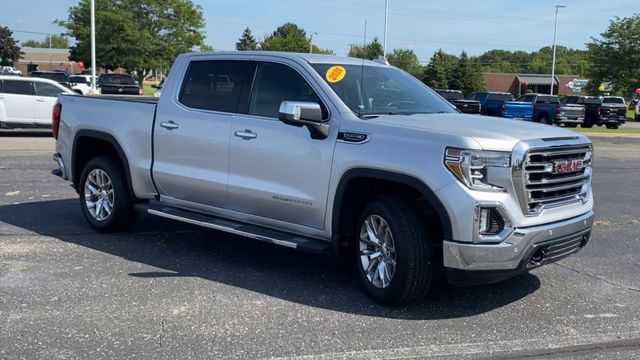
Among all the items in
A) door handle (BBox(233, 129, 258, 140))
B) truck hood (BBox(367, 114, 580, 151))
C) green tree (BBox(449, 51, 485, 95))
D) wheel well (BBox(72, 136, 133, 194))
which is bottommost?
wheel well (BBox(72, 136, 133, 194))

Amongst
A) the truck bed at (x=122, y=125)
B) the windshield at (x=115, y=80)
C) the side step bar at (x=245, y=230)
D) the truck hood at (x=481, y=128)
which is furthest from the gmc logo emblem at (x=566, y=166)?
the windshield at (x=115, y=80)

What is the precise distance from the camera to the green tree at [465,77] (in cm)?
7012

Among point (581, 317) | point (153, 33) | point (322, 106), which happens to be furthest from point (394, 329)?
point (153, 33)

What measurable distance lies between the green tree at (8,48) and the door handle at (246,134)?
101510 millimetres

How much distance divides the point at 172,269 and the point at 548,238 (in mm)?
3253

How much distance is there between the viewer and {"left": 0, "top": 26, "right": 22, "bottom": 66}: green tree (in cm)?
9875

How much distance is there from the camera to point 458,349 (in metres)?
4.39

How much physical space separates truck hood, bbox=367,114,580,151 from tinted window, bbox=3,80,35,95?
1635 centimetres

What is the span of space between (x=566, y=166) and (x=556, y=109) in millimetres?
31565

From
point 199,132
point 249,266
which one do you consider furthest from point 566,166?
point 199,132

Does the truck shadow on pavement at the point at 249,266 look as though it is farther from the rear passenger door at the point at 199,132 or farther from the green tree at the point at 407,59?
the green tree at the point at 407,59

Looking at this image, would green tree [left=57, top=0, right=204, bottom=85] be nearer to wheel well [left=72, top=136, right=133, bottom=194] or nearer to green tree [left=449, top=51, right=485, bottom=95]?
→ green tree [left=449, top=51, right=485, bottom=95]

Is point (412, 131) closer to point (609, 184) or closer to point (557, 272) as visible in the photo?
point (557, 272)

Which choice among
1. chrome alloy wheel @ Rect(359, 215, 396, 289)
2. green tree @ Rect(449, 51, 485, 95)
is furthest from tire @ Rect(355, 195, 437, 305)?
green tree @ Rect(449, 51, 485, 95)
